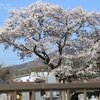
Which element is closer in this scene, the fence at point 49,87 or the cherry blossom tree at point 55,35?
the fence at point 49,87

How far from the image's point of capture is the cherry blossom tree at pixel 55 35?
22328 millimetres

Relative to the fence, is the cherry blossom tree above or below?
above

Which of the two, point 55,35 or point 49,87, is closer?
point 49,87

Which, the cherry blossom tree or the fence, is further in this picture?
the cherry blossom tree

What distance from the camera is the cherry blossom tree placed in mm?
22328

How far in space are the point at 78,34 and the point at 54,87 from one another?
19.7 m

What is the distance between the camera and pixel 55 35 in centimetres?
2250

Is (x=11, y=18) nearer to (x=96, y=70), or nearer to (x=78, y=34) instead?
(x=78, y=34)

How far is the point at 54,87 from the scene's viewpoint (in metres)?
3.70

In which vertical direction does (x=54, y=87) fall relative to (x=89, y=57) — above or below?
below

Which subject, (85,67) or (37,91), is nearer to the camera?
(37,91)

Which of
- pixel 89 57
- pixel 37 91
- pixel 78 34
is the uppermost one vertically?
pixel 78 34

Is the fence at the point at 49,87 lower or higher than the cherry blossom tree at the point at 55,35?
lower

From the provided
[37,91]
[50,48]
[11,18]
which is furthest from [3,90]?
[11,18]
